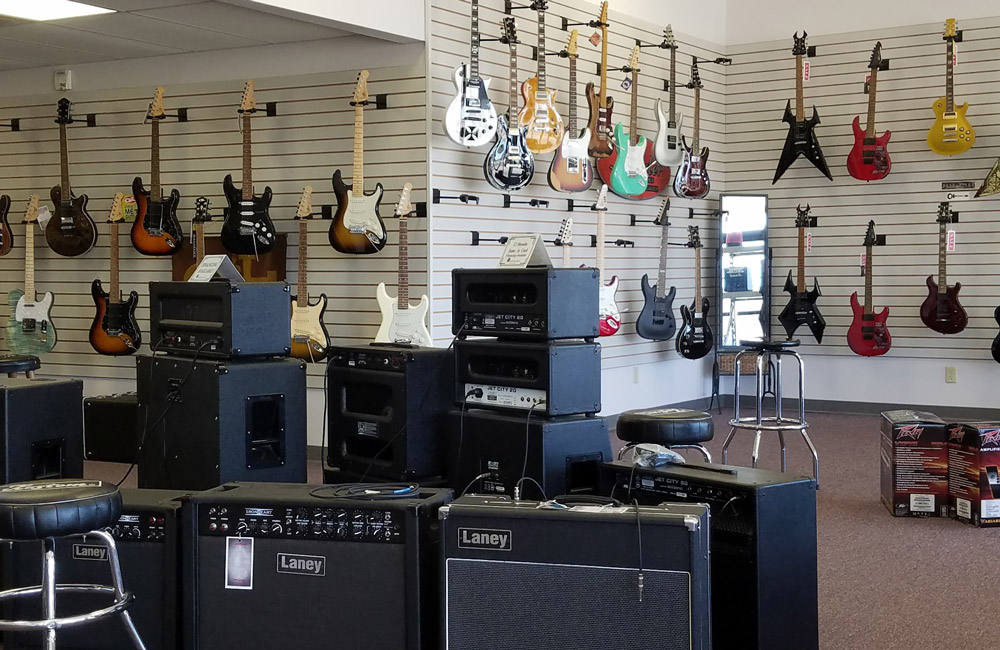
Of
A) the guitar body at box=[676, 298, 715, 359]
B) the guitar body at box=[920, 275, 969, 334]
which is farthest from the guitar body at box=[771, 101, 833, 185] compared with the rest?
the guitar body at box=[676, 298, 715, 359]

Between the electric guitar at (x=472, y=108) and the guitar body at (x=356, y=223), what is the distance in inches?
Result: 20.4

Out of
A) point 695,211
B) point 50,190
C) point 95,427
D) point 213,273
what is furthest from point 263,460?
point 695,211

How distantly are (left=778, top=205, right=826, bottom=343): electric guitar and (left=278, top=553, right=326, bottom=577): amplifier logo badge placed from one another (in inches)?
239

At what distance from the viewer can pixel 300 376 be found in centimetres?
398

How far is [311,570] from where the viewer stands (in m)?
2.75

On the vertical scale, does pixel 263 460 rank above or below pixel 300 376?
below

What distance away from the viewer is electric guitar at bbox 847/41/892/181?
8.04 metres

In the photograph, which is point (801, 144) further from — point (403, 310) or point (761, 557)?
point (761, 557)

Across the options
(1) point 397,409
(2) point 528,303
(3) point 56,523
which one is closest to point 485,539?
(3) point 56,523

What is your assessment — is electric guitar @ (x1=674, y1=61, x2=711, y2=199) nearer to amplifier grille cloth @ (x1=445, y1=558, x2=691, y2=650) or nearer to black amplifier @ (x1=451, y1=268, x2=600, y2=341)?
black amplifier @ (x1=451, y1=268, x2=600, y2=341)

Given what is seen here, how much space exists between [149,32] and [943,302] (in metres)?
5.38

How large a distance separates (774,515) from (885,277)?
19.6 ft

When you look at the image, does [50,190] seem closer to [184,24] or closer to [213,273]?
[184,24]

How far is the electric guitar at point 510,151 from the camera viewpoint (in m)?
6.46
